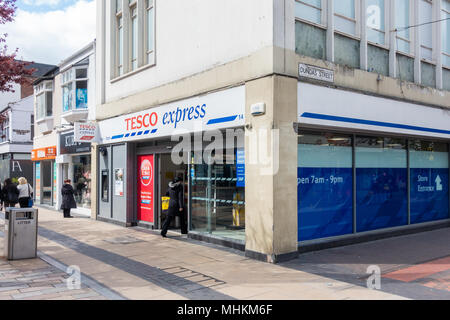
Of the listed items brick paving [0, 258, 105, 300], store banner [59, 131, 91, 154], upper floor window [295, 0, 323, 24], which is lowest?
brick paving [0, 258, 105, 300]

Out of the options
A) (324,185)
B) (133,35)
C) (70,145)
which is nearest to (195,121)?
(324,185)

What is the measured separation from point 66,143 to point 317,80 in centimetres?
1314

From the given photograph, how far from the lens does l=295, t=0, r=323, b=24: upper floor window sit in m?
8.41

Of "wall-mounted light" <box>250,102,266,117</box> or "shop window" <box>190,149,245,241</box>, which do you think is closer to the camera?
"wall-mounted light" <box>250,102,266,117</box>

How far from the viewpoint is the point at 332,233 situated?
9.26 meters

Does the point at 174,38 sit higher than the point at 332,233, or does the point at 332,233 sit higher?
the point at 174,38

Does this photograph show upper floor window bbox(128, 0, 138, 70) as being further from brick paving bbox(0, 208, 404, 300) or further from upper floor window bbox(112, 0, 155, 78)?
brick paving bbox(0, 208, 404, 300)

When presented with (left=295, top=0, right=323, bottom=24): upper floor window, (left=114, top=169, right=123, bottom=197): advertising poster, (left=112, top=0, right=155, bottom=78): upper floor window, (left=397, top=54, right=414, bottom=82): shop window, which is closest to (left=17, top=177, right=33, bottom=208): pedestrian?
(left=114, top=169, right=123, bottom=197): advertising poster

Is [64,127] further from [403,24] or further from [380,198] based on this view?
[403,24]

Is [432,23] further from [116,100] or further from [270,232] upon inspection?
[116,100]

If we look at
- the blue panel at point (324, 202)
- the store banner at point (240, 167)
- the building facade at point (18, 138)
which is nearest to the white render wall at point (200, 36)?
the store banner at point (240, 167)

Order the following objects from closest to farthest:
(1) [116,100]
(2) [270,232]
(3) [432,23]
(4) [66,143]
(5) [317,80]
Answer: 1. (2) [270,232]
2. (5) [317,80]
3. (3) [432,23]
4. (1) [116,100]
5. (4) [66,143]

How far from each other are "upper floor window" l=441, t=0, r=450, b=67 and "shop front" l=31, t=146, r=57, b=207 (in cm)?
1753
